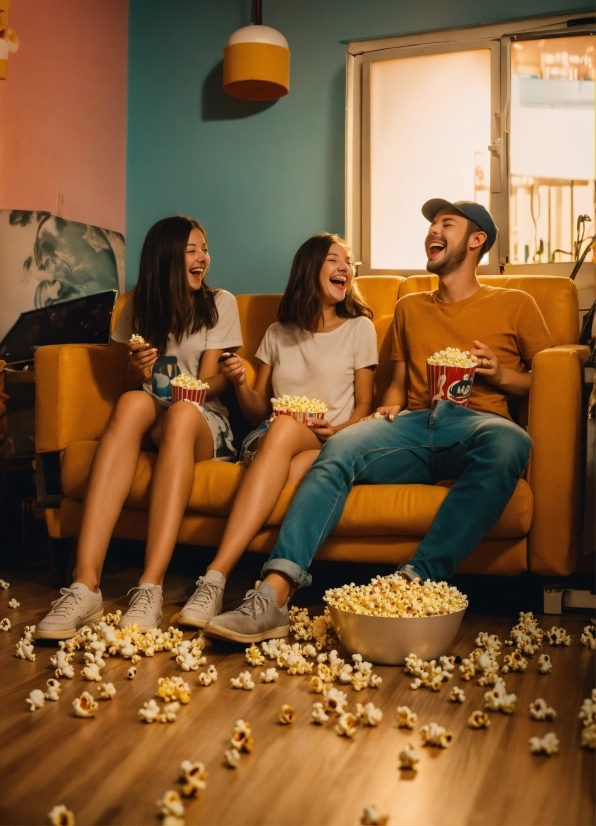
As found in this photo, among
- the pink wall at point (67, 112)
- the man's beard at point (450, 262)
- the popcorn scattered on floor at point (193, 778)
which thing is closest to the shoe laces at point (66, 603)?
the popcorn scattered on floor at point (193, 778)

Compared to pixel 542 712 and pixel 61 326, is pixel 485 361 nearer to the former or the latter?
pixel 542 712

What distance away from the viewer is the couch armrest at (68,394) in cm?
247

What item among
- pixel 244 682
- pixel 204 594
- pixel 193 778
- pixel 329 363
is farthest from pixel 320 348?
pixel 193 778

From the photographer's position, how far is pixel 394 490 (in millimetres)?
2117

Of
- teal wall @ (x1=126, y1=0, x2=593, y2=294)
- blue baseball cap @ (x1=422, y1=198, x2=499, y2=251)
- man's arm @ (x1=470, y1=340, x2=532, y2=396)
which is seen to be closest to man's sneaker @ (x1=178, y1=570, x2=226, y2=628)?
man's arm @ (x1=470, y1=340, x2=532, y2=396)

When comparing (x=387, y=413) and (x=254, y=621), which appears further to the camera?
(x=387, y=413)

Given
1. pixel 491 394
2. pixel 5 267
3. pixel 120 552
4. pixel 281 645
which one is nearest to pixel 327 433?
pixel 491 394

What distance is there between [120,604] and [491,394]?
121 centimetres

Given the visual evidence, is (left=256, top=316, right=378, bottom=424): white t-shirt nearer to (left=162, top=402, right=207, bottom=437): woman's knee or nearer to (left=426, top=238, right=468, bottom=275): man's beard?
(left=426, top=238, right=468, bottom=275): man's beard

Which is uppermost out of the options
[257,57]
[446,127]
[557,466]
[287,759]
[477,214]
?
[257,57]

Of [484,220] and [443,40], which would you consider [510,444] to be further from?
[443,40]

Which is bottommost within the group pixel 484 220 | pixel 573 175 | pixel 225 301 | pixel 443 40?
pixel 225 301

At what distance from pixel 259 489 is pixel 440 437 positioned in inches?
20.1

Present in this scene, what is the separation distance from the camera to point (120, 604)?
7.46 feet
